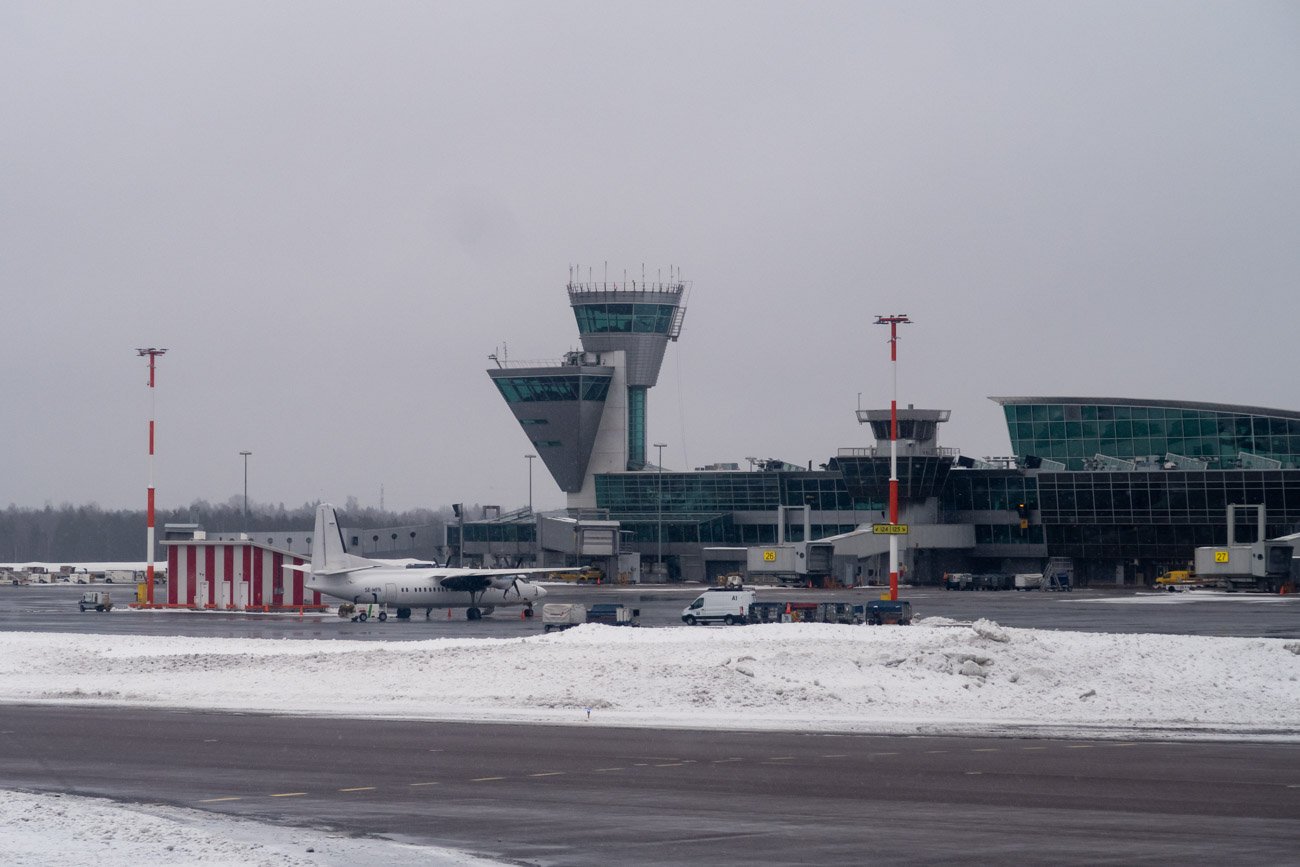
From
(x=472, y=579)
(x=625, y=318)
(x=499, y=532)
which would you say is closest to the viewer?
(x=472, y=579)

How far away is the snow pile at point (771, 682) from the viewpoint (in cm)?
3006

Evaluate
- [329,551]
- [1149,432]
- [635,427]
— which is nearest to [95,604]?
[329,551]

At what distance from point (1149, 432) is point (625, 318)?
→ 52951 mm

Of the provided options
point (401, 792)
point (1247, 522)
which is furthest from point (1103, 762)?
point (1247, 522)

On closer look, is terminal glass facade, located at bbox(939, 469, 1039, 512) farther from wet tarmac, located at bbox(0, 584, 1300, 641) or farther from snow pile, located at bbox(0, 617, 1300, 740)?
snow pile, located at bbox(0, 617, 1300, 740)

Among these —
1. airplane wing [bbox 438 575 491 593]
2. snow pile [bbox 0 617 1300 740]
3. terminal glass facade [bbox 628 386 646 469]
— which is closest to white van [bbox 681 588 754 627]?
airplane wing [bbox 438 575 491 593]

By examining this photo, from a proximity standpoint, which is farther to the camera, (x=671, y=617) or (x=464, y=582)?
(x=464, y=582)

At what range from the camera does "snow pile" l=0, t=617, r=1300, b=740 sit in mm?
30062

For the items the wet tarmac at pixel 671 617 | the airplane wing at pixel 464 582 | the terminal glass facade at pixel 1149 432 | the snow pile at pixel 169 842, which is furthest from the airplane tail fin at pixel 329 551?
the terminal glass facade at pixel 1149 432

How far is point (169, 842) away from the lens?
51.8 ft

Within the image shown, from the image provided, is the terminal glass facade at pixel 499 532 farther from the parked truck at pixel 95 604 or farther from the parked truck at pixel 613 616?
the parked truck at pixel 613 616

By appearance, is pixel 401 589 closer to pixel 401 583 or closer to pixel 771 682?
pixel 401 583

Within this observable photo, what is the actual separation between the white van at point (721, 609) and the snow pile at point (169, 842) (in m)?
44.4

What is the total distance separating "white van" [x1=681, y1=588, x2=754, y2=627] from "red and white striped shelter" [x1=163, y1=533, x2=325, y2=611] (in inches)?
1091
